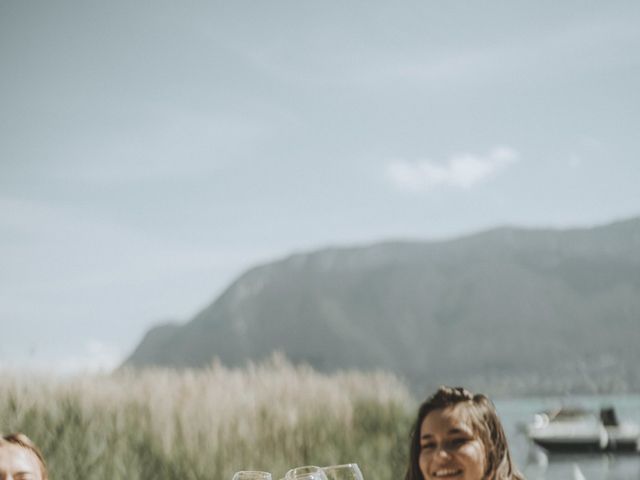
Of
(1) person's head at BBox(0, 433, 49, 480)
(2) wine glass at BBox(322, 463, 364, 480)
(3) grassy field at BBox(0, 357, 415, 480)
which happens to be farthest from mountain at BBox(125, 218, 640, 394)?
(2) wine glass at BBox(322, 463, 364, 480)

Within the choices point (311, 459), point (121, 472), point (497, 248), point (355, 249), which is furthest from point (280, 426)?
point (355, 249)

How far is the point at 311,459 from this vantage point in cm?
584

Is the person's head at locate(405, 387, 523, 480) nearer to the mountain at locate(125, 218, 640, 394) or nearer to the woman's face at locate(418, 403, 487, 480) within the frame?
the woman's face at locate(418, 403, 487, 480)

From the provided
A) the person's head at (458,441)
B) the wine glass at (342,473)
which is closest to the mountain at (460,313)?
the person's head at (458,441)

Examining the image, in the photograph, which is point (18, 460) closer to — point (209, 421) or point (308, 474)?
point (308, 474)

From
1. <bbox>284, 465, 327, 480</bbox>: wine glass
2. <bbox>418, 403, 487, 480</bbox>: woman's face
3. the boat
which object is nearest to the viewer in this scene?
<bbox>284, 465, 327, 480</bbox>: wine glass

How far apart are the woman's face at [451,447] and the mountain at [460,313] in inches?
3190

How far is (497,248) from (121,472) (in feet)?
331

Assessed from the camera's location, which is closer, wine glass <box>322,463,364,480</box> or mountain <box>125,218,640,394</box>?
wine glass <box>322,463,364,480</box>

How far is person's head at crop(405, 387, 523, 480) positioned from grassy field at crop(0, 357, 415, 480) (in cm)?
334

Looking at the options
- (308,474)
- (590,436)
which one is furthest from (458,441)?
(590,436)

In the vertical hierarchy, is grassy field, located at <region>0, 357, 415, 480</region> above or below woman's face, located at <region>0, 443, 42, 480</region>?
below

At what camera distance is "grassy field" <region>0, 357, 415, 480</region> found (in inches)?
198

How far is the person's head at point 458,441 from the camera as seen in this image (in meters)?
1.98
